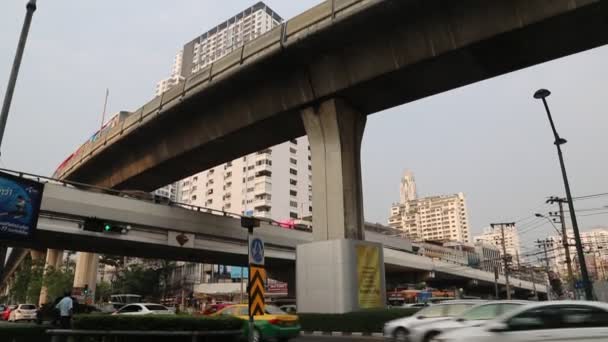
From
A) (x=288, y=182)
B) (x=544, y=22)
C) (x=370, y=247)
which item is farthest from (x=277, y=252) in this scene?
(x=288, y=182)

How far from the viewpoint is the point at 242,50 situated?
2378 cm

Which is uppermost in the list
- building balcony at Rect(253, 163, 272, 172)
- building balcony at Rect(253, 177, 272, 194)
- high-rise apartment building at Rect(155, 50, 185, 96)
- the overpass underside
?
high-rise apartment building at Rect(155, 50, 185, 96)

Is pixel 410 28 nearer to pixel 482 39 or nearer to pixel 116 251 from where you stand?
pixel 482 39

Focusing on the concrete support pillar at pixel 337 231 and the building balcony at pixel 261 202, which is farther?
the building balcony at pixel 261 202

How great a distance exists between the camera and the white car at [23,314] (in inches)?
1411

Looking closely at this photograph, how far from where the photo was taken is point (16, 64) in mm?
13500

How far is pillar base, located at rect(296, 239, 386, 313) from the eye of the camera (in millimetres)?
22000

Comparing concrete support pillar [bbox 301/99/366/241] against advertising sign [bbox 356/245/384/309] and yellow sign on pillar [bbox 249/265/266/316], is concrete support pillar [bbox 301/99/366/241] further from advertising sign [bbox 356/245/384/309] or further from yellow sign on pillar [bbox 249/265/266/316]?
yellow sign on pillar [bbox 249/265/266/316]

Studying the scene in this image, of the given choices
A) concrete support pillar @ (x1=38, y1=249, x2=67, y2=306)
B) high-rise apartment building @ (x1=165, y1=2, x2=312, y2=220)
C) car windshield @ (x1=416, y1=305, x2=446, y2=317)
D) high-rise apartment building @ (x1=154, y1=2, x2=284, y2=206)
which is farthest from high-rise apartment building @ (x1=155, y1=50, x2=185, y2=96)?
car windshield @ (x1=416, y1=305, x2=446, y2=317)

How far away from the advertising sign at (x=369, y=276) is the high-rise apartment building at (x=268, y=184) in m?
67.7

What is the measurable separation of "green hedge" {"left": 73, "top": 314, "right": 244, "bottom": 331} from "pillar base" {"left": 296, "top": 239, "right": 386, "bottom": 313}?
11242 mm

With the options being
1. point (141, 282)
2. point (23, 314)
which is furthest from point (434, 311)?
point (141, 282)

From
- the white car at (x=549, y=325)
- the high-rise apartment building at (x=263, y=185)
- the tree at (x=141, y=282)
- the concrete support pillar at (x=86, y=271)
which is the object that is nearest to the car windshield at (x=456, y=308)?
the white car at (x=549, y=325)

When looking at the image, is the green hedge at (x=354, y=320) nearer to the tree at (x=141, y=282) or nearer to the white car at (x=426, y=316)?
the white car at (x=426, y=316)
